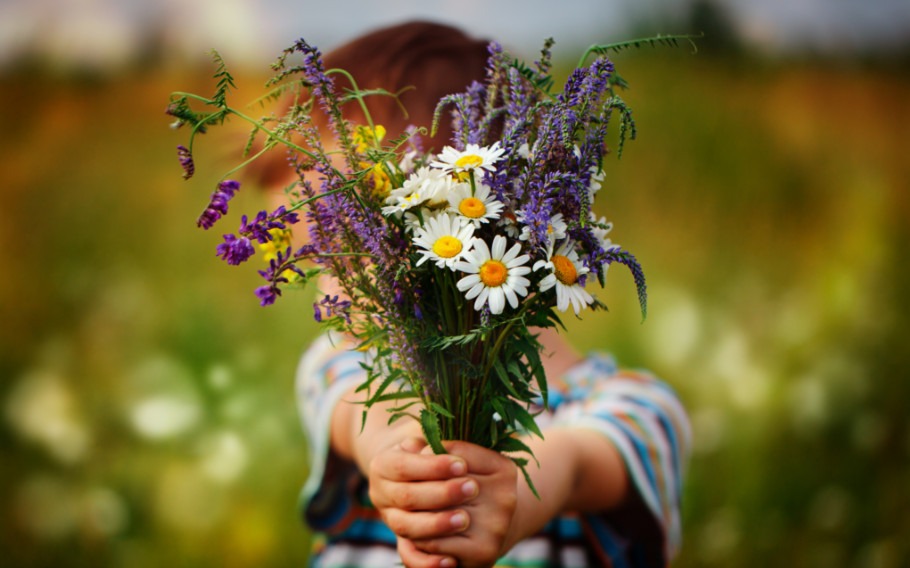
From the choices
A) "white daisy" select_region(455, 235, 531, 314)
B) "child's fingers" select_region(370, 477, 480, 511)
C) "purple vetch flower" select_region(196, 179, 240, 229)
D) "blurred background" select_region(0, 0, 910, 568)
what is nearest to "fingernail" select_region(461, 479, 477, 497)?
"child's fingers" select_region(370, 477, 480, 511)

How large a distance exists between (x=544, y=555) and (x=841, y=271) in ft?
3.02

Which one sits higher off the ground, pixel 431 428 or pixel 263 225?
pixel 263 225

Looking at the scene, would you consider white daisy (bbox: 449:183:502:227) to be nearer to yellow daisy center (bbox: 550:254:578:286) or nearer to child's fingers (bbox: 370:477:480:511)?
yellow daisy center (bbox: 550:254:578:286)

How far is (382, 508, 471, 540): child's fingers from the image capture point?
507mm

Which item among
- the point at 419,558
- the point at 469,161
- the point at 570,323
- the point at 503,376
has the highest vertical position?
the point at 570,323

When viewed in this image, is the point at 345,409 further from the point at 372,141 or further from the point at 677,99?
the point at 677,99

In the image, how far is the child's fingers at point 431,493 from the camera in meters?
0.50

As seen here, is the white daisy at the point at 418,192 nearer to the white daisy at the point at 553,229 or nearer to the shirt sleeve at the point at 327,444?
the white daisy at the point at 553,229

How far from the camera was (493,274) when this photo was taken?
1.52 ft

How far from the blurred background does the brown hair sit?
28 cm

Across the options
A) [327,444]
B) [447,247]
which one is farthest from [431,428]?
[327,444]

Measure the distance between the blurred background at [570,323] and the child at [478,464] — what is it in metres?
0.36

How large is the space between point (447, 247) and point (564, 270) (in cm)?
7

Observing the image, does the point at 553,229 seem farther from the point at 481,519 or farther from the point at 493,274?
the point at 481,519
